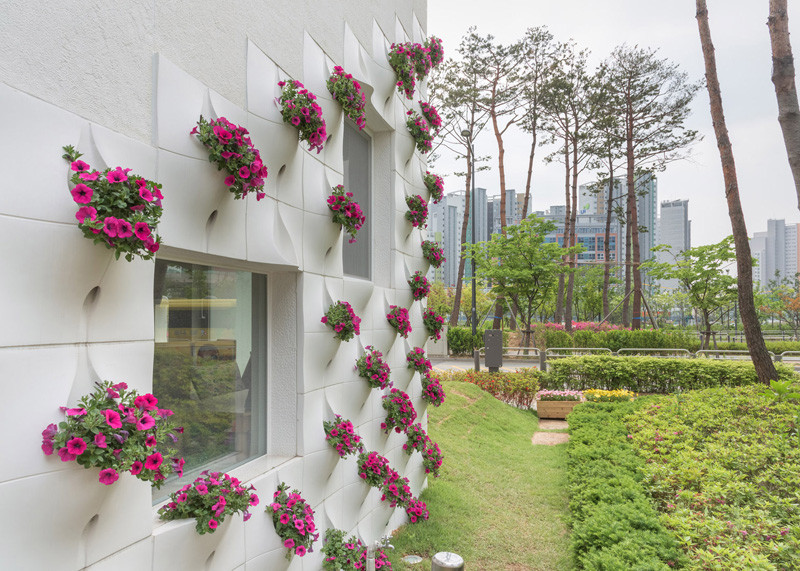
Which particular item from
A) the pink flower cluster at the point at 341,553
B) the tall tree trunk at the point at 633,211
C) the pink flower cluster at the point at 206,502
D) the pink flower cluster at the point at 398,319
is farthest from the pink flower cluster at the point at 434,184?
the tall tree trunk at the point at 633,211

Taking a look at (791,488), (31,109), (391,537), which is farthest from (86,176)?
(791,488)

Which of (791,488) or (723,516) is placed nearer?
(723,516)

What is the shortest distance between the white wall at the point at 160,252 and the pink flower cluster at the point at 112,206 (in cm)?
9

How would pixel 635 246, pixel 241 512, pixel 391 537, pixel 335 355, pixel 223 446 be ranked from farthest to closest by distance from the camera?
pixel 635 246 < pixel 391 537 < pixel 335 355 < pixel 223 446 < pixel 241 512

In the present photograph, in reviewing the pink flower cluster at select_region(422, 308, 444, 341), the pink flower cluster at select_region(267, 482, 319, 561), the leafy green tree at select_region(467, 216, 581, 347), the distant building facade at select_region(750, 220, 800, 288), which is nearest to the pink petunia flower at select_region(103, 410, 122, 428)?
the pink flower cluster at select_region(267, 482, 319, 561)

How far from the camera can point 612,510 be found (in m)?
4.41

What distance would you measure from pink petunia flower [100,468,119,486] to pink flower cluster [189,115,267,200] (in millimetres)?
1530

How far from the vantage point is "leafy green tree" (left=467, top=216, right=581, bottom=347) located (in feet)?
67.1

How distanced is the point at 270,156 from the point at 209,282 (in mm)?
960

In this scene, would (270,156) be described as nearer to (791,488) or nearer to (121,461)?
(121,461)

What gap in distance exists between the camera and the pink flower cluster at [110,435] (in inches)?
69.4

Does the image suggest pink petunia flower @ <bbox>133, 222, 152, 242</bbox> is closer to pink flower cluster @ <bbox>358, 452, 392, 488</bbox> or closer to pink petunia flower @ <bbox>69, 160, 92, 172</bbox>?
pink petunia flower @ <bbox>69, 160, 92, 172</bbox>

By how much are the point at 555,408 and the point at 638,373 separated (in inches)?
136

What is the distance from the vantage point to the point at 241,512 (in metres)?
2.93
